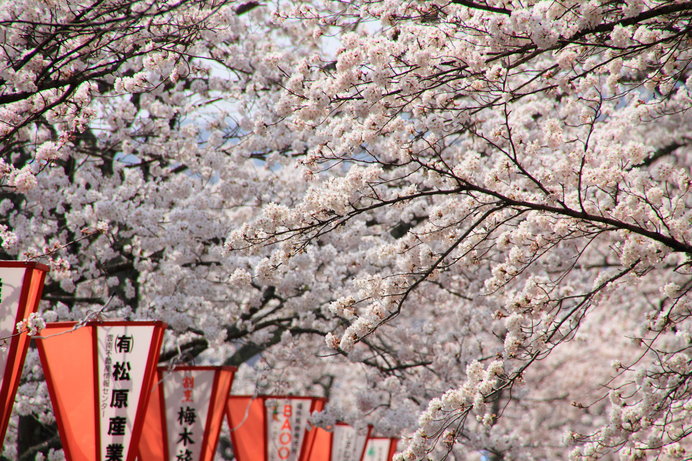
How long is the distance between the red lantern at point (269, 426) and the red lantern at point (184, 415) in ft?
5.34

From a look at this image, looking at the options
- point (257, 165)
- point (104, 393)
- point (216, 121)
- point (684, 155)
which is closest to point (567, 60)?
point (104, 393)

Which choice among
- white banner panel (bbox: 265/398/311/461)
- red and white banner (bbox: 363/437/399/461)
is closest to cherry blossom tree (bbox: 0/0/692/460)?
white banner panel (bbox: 265/398/311/461)

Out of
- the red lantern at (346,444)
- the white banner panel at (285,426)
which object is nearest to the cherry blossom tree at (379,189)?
the white banner panel at (285,426)

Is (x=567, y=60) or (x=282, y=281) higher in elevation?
(x=282, y=281)

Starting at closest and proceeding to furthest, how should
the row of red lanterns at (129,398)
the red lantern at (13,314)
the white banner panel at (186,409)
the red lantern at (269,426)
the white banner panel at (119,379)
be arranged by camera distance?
the red lantern at (13,314)
the row of red lanterns at (129,398)
the white banner panel at (119,379)
the white banner panel at (186,409)
the red lantern at (269,426)

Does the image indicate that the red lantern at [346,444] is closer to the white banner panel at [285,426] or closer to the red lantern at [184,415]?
the white banner panel at [285,426]

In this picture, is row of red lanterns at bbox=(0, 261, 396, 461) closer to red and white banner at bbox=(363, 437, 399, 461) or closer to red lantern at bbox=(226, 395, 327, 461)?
red lantern at bbox=(226, 395, 327, 461)

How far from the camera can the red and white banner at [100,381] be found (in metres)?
5.87

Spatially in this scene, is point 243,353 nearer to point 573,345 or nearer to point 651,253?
point 651,253

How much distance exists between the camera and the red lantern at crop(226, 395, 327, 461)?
9.29 m

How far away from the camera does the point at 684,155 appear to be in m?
12.8

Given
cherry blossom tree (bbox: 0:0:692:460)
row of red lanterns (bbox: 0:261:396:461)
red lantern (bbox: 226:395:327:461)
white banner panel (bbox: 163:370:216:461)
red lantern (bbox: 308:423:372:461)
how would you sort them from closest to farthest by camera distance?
cherry blossom tree (bbox: 0:0:692:460)
row of red lanterns (bbox: 0:261:396:461)
white banner panel (bbox: 163:370:216:461)
red lantern (bbox: 226:395:327:461)
red lantern (bbox: 308:423:372:461)

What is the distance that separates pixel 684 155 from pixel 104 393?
1085cm

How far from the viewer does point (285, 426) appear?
9727 mm
